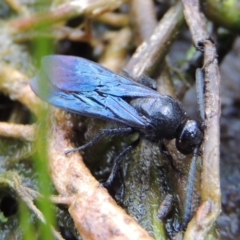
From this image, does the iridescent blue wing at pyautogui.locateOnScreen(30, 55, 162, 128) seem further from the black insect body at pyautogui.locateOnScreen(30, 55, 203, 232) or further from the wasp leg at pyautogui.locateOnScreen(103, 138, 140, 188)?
the wasp leg at pyautogui.locateOnScreen(103, 138, 140, 188)

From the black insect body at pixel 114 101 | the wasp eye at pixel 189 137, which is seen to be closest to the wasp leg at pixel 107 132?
the black insect body at pixel 114 101

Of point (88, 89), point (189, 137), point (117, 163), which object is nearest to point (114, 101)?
point (88, 89)

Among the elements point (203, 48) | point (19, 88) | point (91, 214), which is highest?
point (203, 48)

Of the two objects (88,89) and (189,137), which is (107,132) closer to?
(88,89)

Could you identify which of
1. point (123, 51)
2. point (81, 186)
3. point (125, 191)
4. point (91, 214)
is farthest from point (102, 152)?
point (123, 51)

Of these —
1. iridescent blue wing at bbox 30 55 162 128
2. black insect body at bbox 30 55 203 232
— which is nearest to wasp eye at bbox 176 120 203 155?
black insect body at bbox 30 55 203 232

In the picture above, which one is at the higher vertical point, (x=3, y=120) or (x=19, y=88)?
(x=19, y=88)

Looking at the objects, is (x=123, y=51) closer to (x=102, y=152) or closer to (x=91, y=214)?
(x=102, y=152)
